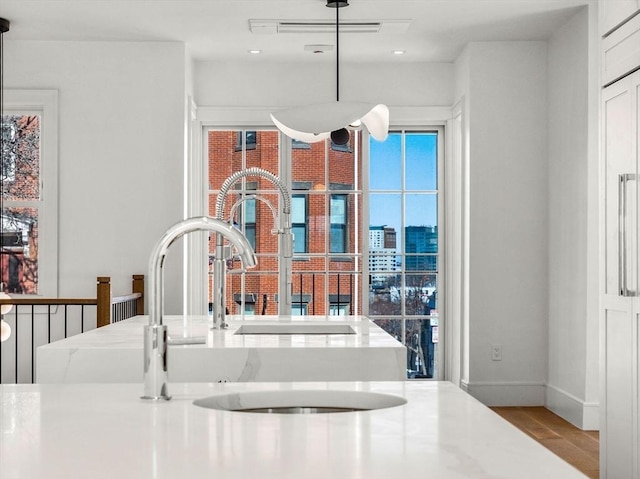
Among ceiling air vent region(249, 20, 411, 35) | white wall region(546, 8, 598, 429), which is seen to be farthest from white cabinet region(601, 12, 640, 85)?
ceiling air vent region(249, 20, 411, 35)

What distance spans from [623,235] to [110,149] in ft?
11.9

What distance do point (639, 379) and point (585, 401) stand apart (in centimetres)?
183

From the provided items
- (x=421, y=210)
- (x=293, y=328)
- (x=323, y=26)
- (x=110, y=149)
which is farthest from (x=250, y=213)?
(x=293, y=328)

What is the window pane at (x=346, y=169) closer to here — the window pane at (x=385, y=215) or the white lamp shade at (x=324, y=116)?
the window pane at (x=385, y=215)

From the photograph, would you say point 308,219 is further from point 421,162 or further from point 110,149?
point 110,149

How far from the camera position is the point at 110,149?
5461 millimetres

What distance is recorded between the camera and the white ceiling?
4.70m

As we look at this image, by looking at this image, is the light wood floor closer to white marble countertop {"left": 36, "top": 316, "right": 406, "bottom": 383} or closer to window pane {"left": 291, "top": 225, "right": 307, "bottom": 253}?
white marble countertop {"left": 36, "top": 316, "right": 406, "bottom": 383}

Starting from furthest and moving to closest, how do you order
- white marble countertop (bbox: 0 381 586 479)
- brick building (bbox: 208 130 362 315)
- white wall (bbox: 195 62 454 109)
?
brick building (bbox: 208 130 362 315), white wall (bbox: 195 62 454 109), white marble countertop (bbox: 0 381 586 479)

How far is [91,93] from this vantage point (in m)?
5.46

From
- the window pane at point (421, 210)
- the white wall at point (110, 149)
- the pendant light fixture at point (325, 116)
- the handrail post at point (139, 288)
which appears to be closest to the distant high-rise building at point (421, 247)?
the window pane at point (421, 210)

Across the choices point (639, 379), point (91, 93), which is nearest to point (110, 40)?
point (91, 93)

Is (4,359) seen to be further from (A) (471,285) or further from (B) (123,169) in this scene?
(A) (471,285)

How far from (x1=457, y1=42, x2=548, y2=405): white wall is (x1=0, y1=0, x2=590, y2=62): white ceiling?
0.30 metres
